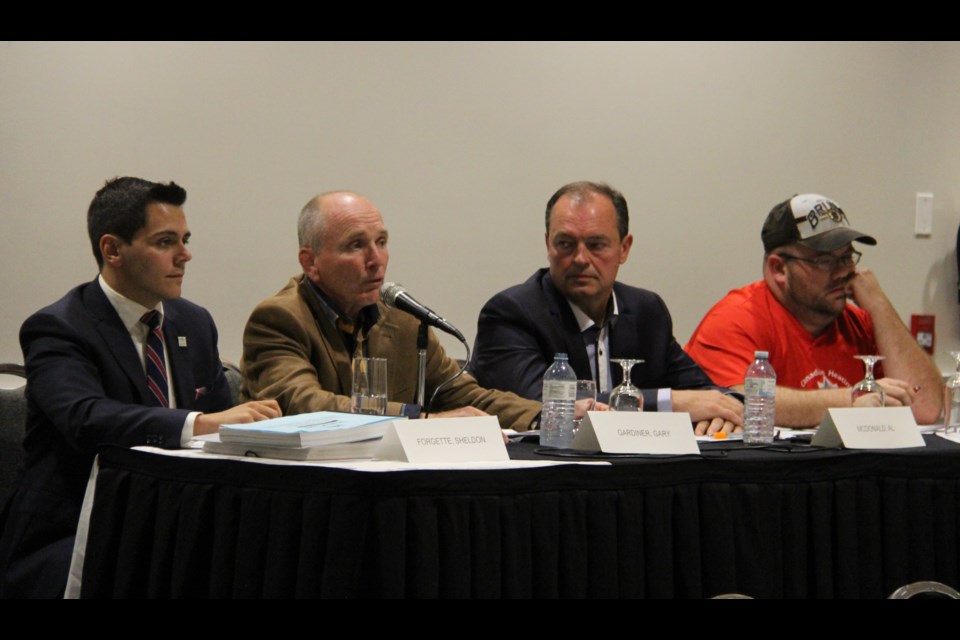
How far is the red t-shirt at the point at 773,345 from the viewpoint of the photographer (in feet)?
11.3

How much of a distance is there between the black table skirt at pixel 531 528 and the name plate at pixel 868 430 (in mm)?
117

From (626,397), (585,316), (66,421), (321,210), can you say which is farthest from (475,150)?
(66,421)

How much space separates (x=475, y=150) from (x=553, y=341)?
1391mm

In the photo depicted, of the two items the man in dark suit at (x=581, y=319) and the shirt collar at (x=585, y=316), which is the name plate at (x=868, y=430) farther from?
the shirt collar at (x=585, y=316)

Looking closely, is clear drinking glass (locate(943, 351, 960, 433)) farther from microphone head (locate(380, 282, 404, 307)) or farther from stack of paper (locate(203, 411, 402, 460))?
stack of paper (locate(203, 411, 402, 460))

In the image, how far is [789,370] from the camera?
350 cm

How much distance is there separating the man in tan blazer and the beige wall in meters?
1.16

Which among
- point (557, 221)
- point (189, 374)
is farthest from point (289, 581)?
point (557, 221)

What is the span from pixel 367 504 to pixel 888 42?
3930 mm

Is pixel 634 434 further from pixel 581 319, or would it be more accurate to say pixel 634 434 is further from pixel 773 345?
pixel 773 345

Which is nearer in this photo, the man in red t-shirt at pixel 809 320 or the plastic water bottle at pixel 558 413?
the plastic water bottle at pixel 558 413

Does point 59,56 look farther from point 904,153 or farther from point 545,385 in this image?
point 904,153

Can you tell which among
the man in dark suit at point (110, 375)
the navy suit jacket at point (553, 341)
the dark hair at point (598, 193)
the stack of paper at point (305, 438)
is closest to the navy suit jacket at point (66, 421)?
the man in dark suit at point (110, 375)

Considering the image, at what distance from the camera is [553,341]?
3.19 m
